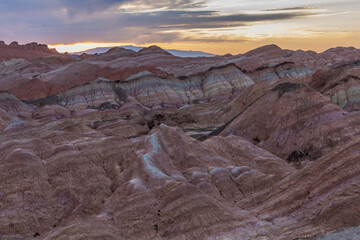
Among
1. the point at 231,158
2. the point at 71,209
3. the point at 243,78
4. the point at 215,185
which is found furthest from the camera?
the point at 243,78

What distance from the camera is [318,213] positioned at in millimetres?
19719

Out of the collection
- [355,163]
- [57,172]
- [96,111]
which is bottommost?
[96,111]

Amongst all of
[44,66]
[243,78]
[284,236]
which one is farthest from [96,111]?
[44,66]

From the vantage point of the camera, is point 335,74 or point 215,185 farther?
point 335,74

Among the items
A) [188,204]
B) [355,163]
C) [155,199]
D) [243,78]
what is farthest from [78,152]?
[243,78]

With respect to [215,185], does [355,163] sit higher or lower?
higher

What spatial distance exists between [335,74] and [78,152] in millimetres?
48666

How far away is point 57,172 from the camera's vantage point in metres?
27.7

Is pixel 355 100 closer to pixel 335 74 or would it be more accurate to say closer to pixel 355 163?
pixel 335 74

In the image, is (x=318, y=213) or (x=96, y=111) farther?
(x=96, y=111)

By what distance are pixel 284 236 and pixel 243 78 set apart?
84207 mm

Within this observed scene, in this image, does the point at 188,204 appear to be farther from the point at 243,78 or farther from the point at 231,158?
the point at 243,78

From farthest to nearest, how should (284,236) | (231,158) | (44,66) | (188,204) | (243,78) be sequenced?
(44,66) → (243,78) → (231,158) → (188,204) → (284,236)

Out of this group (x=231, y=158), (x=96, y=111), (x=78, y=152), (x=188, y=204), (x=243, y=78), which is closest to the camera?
(x=188, y=204)
